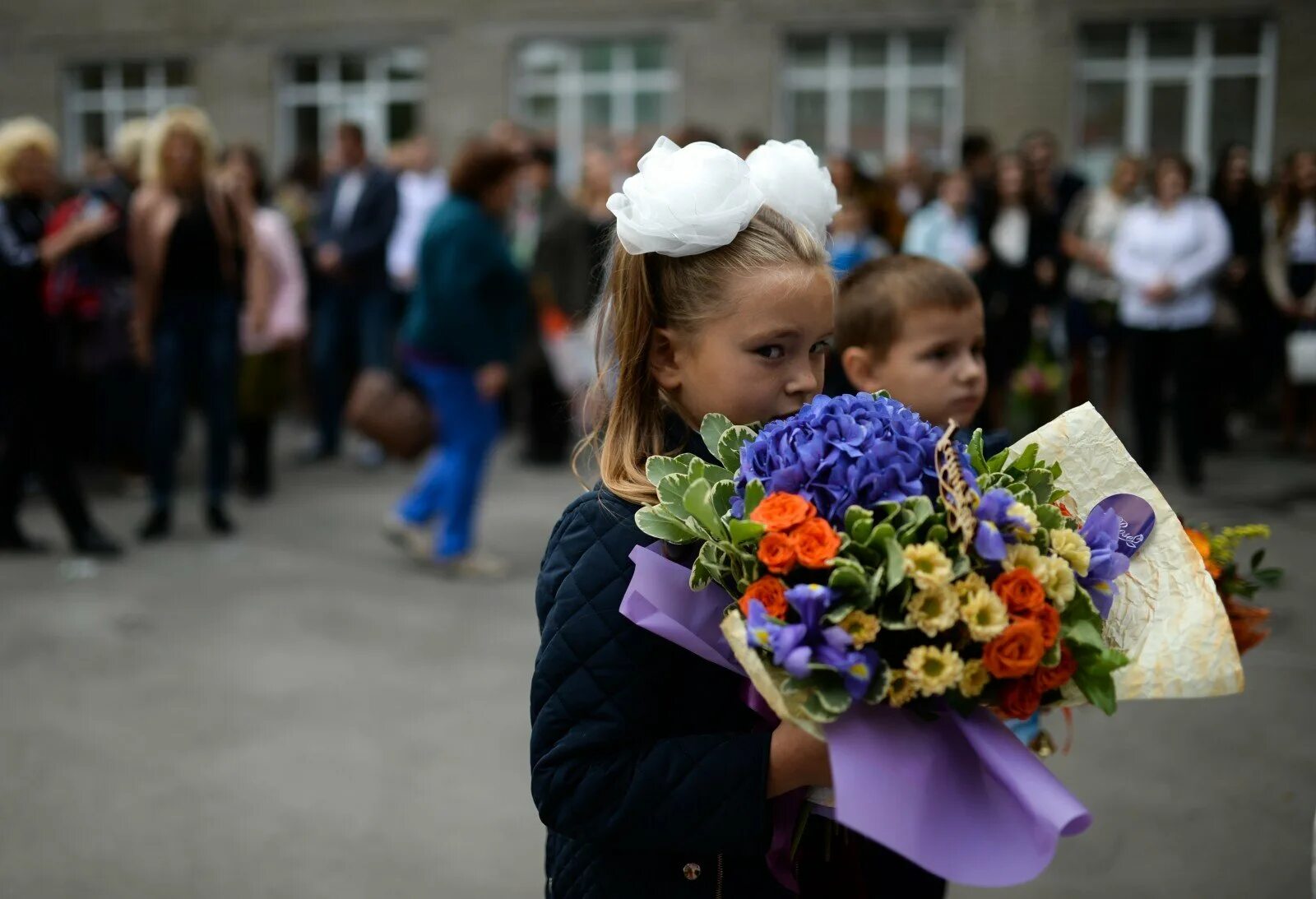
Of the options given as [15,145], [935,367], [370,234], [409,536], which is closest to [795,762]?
[935,367]

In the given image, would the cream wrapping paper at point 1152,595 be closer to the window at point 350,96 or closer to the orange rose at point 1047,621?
the orange rose at point 1047,621

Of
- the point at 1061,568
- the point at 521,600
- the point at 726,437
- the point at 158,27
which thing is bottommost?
the point at 521,600

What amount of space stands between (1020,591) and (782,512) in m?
0.29

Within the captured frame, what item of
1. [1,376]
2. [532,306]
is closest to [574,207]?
[532,306]

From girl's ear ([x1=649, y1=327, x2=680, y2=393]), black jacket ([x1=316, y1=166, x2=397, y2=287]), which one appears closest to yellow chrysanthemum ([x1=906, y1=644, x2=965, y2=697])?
girl's ear ([x1=649, y1=327, x2=680, y2=393])

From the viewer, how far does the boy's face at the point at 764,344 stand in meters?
1.99

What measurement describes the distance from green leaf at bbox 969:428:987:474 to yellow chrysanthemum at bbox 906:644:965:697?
0.28m

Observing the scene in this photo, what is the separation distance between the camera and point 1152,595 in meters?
1.79

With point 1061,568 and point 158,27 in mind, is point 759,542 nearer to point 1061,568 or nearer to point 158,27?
point 1061,568

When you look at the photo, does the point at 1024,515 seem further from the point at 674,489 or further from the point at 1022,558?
the point at 674,489

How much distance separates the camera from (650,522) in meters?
1.74

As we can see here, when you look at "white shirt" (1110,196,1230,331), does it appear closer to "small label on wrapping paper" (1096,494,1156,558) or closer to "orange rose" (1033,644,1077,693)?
"small label on wrapping paper" (1096,494,1156,558)

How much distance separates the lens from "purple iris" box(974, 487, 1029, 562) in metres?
1.58

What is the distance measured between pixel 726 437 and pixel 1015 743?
0.52m
